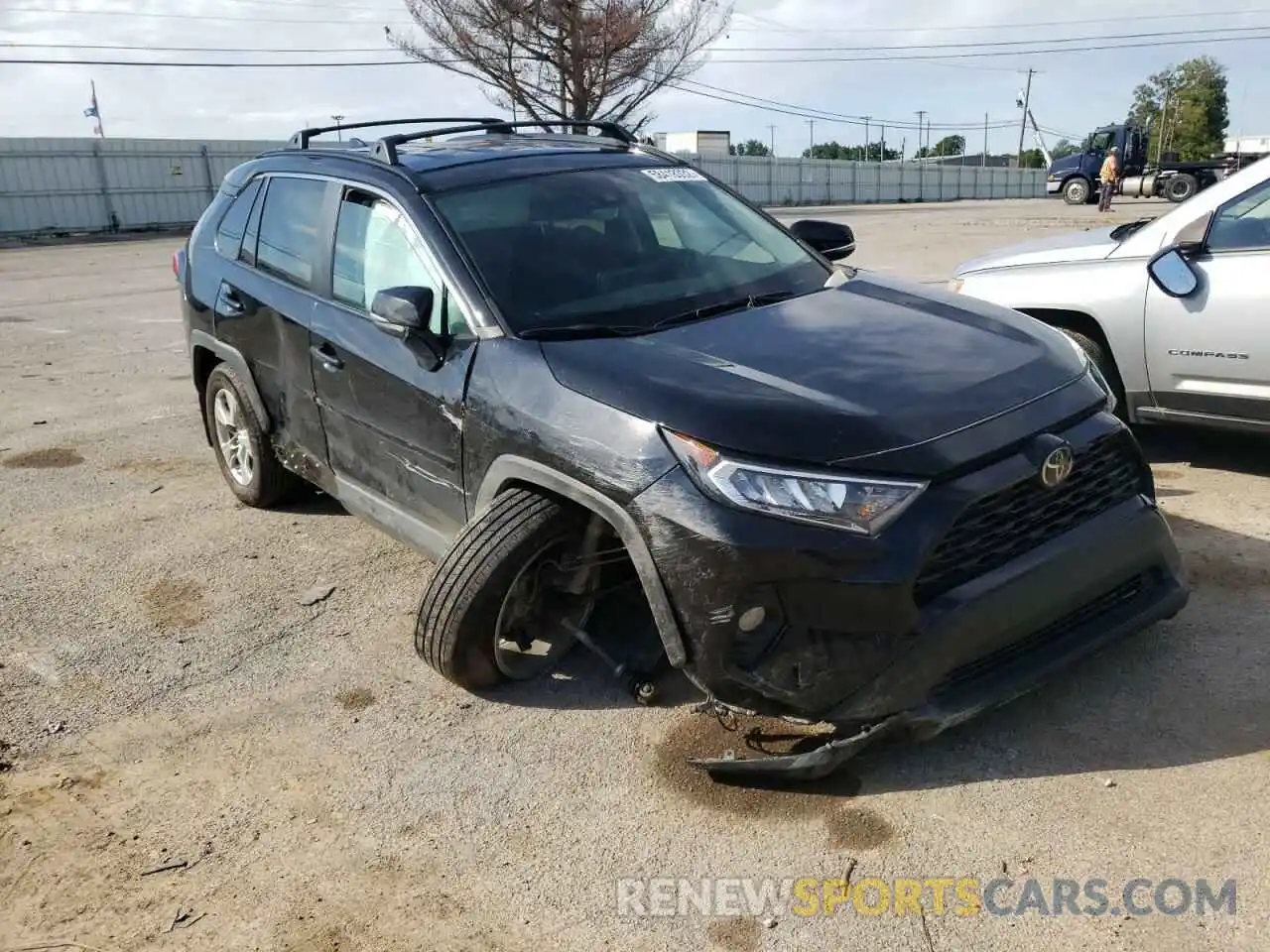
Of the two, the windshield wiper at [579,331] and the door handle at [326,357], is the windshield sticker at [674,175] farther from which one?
the door handle at [326,357]

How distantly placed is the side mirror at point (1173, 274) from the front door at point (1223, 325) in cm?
3

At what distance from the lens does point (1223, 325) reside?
4973 millimetres

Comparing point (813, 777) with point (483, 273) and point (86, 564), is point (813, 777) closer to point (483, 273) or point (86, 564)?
point (483, 273)

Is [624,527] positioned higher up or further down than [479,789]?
higher up

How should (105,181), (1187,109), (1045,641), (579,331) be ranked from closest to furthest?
1. (1045,641)
2. (579,331)
3. (105,181)
4. (1187,109)

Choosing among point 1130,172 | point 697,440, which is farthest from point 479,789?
point 1130,172

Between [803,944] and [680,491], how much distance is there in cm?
114

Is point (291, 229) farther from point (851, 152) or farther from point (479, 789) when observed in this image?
point (851, 152)

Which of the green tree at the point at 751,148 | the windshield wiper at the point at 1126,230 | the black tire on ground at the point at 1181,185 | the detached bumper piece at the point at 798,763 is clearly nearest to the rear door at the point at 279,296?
the detached bumper piece at the point at 798,763

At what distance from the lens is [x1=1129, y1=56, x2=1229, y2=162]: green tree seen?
→ 3174 inches

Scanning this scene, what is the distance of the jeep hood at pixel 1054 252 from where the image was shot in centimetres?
562

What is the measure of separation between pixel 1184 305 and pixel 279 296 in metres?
4.20

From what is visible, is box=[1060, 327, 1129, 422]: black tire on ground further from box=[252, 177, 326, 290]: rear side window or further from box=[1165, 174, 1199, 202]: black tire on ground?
box=[1165, 174, 1199, 202]: black tire on ground

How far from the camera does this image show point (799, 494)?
279 centimetres
